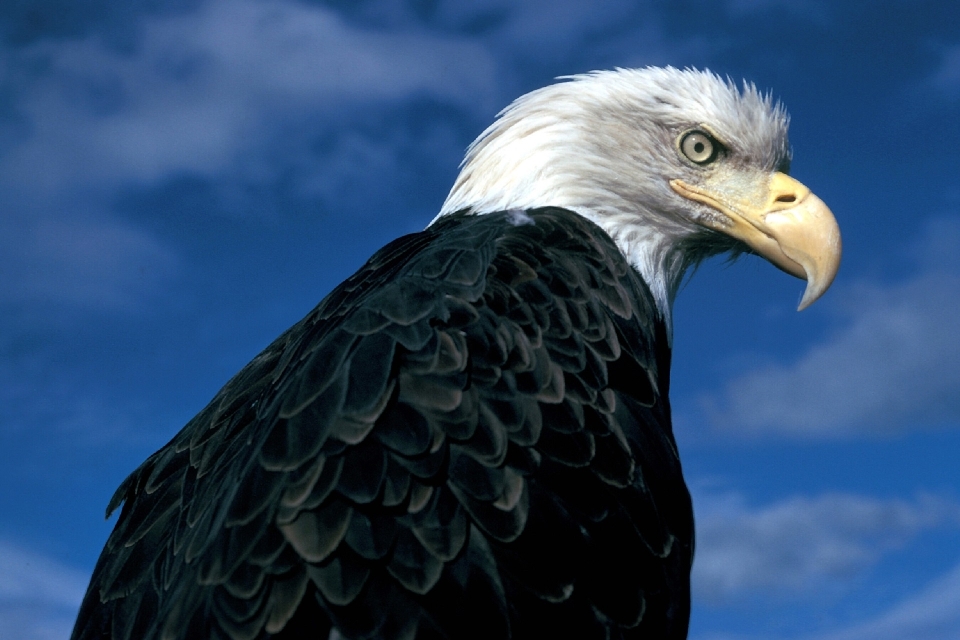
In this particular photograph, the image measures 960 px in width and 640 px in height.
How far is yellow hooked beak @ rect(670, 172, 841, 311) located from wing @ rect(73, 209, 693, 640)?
1.20 meters

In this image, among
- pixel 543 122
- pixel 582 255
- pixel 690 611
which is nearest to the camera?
pixel 690 611

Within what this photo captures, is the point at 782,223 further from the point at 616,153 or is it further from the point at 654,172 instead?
the point at 616,153

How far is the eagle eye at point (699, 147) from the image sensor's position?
4793mm

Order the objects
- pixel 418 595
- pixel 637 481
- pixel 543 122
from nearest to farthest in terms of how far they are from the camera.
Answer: pixel 418 595
pixel 637 481
pixel 543 122

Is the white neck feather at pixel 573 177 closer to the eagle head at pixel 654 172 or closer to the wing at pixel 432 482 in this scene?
the eagle head at pixel 654 172

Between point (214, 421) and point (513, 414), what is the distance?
3.84 ft

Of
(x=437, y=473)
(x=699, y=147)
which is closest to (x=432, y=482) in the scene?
(x=437, y=473)

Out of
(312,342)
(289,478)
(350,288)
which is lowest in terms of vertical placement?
(289,478)

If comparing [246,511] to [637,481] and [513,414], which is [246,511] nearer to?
[513,414]

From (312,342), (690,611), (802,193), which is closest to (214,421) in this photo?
(312,342)

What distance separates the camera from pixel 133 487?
402cm

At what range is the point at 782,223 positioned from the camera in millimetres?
4777

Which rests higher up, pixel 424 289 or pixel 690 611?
pixel 424 289

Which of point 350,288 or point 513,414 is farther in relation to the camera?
point 350,288
